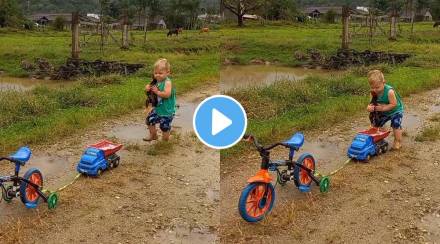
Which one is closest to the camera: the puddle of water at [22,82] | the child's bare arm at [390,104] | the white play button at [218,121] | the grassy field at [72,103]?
the white play button at [218,121]

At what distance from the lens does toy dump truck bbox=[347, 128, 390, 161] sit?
18.7 feet

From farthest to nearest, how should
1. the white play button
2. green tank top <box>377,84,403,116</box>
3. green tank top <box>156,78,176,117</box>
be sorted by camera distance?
green tank top <box>156,78,176,117</box> < green tank top <box>377,84,403,116</box> < the white play button

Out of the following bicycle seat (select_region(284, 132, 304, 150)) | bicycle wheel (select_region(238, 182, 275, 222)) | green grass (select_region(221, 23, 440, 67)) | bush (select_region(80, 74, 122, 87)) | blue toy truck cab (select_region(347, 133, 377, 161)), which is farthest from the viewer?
green grass (select_region(221, 23, 440, 67))

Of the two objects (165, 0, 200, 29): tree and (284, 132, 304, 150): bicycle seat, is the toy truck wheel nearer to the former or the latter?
(284, 132, 304, 150): bicycle seat

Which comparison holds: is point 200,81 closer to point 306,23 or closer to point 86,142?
point 86,142

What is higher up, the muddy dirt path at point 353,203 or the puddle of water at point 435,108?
the puddle of water at point 435,108

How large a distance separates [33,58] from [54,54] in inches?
43.5

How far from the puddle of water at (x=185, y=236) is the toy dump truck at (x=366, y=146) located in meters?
2.28

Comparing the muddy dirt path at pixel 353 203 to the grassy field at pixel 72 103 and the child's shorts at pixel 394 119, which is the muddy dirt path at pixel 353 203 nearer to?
the child's shorts at pixel 394 119

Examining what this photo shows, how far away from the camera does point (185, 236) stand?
412 cm

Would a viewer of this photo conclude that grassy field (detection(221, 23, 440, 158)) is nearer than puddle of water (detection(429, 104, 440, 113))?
Yes

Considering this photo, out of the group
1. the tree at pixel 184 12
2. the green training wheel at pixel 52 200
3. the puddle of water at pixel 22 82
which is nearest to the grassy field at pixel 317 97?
the green training wheel at pixel 52 200

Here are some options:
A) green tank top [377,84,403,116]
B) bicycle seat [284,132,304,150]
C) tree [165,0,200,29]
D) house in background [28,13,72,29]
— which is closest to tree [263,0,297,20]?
tree [165,0,200,29]

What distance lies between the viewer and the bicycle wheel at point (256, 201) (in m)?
3.92
